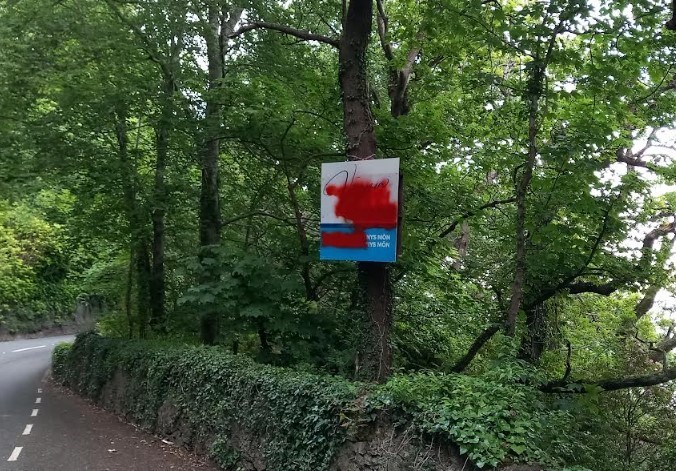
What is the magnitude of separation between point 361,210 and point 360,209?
21 mm

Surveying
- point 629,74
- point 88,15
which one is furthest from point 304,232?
point 88,15

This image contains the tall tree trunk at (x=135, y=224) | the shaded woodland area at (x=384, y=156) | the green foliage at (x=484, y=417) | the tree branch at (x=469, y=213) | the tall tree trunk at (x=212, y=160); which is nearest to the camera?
the green foliage at (x=484, y=417)

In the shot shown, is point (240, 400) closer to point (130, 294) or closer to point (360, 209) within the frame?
point (360, 209)

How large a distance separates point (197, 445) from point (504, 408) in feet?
18.0

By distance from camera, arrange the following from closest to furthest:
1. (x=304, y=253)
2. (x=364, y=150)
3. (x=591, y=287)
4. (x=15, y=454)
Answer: (x=364, y=150) < (x=15, y=454) < (x=304, y=253) < (x=591, y=287)

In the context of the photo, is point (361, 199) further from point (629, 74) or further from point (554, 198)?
point (629, 74)

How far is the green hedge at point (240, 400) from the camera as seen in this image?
618cm

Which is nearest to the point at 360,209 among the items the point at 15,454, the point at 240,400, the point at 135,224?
the point at 240,400

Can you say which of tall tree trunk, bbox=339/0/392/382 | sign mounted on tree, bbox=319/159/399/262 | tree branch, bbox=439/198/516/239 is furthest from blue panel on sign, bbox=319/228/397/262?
tree branch, bbox=439/198/516/239

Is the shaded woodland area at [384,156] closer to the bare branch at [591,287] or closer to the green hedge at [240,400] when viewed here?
the bare branch at [591,287]

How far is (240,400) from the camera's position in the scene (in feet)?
25.7

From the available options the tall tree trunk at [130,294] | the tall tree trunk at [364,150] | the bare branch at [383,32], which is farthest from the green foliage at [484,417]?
the tall tree trunk at [130,294]

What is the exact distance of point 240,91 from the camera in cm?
1099

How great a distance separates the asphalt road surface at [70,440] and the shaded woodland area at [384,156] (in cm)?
241
